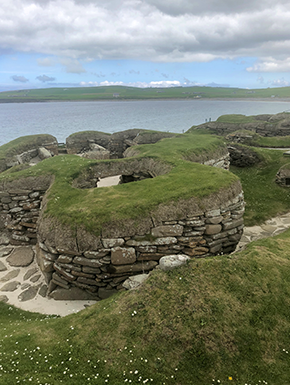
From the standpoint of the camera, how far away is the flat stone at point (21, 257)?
38.3 ft

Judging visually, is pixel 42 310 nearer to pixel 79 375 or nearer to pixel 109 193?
pixel 79 375

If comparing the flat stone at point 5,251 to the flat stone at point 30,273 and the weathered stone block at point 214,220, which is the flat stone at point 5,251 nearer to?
the flat stone at point 30,273

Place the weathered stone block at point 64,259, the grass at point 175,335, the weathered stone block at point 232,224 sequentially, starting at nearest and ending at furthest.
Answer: the grass at point 175,335 → the weathered stone block at point 64,259 → the weathered stone block at point 232,224

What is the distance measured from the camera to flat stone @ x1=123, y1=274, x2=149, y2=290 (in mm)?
7779

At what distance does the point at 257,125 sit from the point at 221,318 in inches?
1374

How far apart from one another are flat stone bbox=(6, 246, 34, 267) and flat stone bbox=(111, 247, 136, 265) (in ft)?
19.4

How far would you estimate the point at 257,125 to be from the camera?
3441 centimetres

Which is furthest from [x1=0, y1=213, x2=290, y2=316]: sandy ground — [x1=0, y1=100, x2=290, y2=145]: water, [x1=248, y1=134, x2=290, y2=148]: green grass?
[x1=0, y1=100, x2=290, y2=145]: water

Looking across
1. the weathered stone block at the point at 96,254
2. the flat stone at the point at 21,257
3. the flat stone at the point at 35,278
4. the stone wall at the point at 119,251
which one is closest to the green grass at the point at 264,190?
the stone wall at the point at 119,251

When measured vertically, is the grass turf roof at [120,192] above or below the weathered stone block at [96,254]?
above

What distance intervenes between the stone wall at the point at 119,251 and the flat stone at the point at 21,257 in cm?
269

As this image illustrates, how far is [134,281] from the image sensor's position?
8.01 meters

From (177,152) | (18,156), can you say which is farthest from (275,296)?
(18,156)

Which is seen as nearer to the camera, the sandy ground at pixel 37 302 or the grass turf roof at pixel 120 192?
the sandy ground at pixel 37 302
